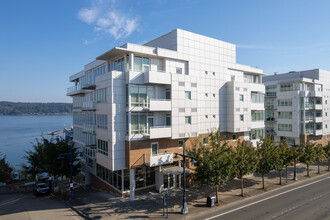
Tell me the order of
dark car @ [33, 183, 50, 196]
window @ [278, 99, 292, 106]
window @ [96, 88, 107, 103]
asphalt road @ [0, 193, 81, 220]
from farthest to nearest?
window @ [278, 99, 292, 106] < dark car @ [33, 183, 50, 196] < window @ [96, 88, 107, 103] < asphalt road @ [0, 193, 81, 220]

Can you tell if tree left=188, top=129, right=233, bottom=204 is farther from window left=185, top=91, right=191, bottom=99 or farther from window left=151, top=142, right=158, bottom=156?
window left=185, top=91, right=191, bottom=99

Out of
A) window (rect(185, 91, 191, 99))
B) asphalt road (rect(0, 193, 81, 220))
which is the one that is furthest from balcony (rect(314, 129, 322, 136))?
asphalt road (rect(0, 193, 81, 220))

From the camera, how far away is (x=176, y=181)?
2662 centimetres

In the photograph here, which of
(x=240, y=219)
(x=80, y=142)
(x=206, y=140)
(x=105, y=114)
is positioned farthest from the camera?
(x=80, y=142)

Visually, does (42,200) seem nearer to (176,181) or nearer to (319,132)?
(176,181)

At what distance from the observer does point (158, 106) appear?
23.0 meters

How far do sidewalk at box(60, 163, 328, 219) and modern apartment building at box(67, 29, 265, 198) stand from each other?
5.20ft

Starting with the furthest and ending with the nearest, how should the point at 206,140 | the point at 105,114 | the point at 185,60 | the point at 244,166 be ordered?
the point at 206,140 → the point at 185,60 → the point at 105,114 → the point at 244,166

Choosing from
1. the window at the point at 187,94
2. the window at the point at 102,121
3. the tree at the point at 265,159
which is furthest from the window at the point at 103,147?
the tree at the point at 265,159

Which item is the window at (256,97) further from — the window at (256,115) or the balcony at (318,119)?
the balcony at (318,119)

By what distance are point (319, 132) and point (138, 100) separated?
146 ft

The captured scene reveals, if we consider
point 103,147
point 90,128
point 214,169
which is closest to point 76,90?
point 90,128

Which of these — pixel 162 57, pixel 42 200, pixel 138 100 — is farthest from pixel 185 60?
pixel 42 200

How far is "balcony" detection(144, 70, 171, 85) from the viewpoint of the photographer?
2232 centimetres
